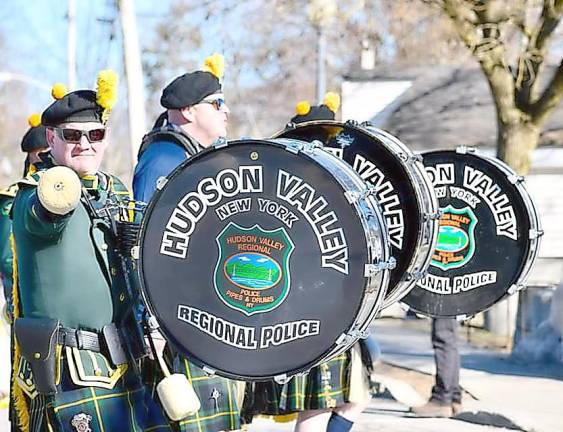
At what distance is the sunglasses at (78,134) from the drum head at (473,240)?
1.62 metres

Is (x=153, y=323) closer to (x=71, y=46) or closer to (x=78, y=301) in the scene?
(x=78, y=301)

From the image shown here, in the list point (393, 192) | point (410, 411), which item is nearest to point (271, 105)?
point (410, 411)

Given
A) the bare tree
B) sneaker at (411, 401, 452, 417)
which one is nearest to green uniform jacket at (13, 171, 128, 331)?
sneaker at (411, 401, 452, 417)

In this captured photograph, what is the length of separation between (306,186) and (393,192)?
3.07 feet

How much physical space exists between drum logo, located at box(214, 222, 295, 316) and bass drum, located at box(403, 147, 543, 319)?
5.09ft

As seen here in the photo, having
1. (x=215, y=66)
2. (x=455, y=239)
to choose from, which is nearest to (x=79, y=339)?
(x=215, y=66)

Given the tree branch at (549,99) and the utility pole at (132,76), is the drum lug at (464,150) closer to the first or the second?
the tree branch at (549,99)

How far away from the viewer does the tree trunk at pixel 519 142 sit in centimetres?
1043

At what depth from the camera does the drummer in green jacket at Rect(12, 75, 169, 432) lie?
3576 millimetres

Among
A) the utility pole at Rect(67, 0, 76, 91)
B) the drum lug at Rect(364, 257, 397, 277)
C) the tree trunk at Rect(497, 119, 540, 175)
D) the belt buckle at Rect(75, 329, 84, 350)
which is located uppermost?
the utility pole at Rect(67, 0, 76, 91)

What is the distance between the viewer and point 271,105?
43.0m

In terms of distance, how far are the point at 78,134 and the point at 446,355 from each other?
4.07 m

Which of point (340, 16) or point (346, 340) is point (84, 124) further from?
point (340, 16)

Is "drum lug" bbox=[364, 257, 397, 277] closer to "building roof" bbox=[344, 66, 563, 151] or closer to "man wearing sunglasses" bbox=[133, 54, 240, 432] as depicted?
"man wearing sunglasses" bbox=[133, 54, 240, 432]
